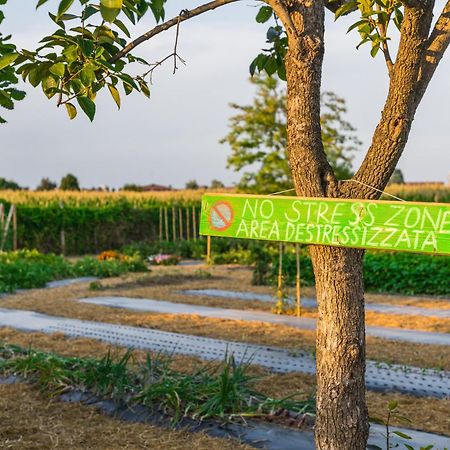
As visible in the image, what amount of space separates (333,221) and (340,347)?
52 centimetres

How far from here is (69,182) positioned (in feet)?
109

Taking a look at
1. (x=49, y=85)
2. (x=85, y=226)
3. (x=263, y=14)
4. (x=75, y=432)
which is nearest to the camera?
(x=49, y=85)

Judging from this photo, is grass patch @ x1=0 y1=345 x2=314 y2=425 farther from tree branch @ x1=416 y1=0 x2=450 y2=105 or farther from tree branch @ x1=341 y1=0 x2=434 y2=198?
tree branch @ x1=416 y1=0 x2=450 y2=105

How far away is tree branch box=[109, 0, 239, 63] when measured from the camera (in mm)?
3240

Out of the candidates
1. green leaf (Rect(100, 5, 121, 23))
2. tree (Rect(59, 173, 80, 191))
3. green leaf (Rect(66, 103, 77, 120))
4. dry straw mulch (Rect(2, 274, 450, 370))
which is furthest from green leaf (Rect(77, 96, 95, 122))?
tree (Rect(59, 173, 80, 191))

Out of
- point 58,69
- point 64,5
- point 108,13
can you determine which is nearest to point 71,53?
point 58,69

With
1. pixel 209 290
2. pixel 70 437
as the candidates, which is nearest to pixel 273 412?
pixel 70 437

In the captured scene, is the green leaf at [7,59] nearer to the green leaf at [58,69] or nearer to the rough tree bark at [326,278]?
the green leaf at [58,69]

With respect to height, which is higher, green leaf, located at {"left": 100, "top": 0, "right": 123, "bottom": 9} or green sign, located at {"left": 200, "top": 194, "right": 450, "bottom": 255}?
green leaf, located at {"left": 100, "top": 0, "right": 123, "bottom": 9}

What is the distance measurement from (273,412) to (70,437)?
3.88 ft

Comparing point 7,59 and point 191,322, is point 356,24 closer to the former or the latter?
point 7,59

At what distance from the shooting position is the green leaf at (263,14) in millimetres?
3818

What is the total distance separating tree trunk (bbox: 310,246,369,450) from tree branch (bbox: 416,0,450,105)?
0.72 meters

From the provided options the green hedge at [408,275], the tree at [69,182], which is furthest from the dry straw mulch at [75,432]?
the tree at [69,182]
